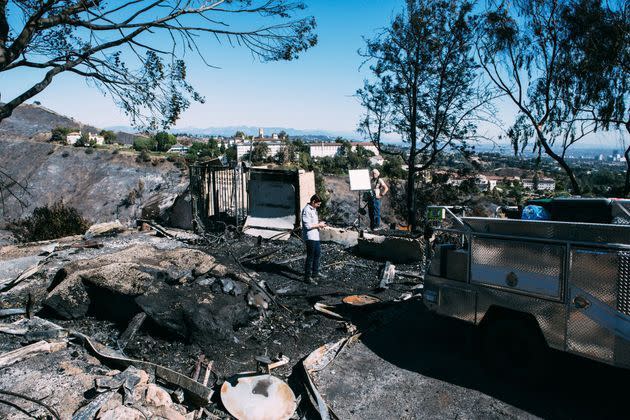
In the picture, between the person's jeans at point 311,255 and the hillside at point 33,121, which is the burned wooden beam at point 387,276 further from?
the hillside at point 33,121

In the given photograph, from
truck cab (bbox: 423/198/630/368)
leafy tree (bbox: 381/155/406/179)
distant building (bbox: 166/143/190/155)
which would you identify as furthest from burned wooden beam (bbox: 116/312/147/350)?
distant building (bbox: 166/143/190/155)

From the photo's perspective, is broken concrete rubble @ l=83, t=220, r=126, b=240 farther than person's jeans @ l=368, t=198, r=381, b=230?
Yes

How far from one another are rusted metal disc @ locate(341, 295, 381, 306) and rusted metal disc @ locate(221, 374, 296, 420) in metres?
2.97

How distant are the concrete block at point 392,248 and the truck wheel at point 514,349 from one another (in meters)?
5.37

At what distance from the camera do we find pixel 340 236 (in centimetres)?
1258

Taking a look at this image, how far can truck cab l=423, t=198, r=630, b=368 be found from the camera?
4.09 meters

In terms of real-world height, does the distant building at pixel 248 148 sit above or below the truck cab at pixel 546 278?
above

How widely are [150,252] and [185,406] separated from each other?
16.1ft

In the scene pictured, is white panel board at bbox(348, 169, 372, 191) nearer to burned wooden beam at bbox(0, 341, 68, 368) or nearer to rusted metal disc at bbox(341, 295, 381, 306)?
rusted metal disc at bbox(341, 295, 381, 306)

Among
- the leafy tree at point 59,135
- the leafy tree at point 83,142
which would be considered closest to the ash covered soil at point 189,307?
the leafy tree at point 83,142

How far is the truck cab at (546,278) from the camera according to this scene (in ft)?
13.4

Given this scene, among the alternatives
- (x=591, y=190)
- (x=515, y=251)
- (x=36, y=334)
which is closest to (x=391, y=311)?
(x=515, y=251)

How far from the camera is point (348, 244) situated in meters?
12.4

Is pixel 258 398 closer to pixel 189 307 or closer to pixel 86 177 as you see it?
pixel 189 307
